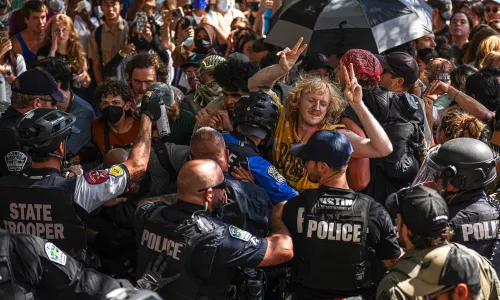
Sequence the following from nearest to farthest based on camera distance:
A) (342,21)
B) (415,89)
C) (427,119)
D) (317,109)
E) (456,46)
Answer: (317,109)
(427,119)
(415,89)
(342,21)
(456,46)

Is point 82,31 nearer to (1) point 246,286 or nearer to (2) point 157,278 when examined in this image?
(1) point 246,286

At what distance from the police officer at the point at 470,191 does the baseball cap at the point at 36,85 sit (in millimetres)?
3162

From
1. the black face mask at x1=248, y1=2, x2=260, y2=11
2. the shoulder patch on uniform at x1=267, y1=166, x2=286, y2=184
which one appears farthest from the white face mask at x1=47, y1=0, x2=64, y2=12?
the shoulder patch on uniform at x1=267, y1=166, x2=286, y2=184

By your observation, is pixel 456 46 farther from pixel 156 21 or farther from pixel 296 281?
pixel 296 281

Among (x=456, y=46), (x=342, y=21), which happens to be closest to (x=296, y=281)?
(x=342, y=21)

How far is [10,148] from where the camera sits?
21.7 feet

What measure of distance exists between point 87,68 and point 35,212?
5733 mm

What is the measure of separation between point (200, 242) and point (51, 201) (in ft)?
3.60

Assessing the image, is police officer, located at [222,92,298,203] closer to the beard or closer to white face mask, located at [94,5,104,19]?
the beard

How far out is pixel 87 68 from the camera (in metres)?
11.1

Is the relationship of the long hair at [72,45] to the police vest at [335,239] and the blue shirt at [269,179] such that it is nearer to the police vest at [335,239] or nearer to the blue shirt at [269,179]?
the blue shirt at [269,179]

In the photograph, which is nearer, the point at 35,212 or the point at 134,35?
the point at 35,212

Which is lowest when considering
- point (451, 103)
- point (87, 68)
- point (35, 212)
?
point (87, 68)

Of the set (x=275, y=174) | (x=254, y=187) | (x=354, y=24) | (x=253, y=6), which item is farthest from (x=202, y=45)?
(x=254, y=187)
